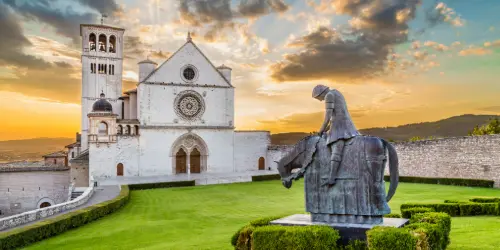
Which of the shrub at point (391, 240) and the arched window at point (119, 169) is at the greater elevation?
the shrub at point (391, 240)

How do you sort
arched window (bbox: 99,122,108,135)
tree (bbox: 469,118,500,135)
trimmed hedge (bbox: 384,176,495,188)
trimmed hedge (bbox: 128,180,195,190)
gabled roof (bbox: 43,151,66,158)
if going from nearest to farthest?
trimmed hedge (bbox: 384,176,495,188), trimmed hedge (bbox: 128,180,195,190), arched window (bbox: 99,122,108,135), tree (bbox: 469,118,500,135), gabled roof (bbox: 43,151,66,158)

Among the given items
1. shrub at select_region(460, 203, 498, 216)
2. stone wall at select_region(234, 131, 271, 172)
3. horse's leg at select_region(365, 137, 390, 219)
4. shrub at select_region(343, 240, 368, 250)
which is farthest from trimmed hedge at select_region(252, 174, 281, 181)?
shrub at select_region(343, 240, 368, 250)

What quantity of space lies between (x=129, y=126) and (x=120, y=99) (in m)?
9.31

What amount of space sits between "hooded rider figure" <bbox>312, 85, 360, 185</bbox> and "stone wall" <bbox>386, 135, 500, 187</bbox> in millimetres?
24608

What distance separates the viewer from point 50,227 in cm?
1576

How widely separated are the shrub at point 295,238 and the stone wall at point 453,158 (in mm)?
25709

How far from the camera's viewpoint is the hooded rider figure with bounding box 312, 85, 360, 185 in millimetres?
9078

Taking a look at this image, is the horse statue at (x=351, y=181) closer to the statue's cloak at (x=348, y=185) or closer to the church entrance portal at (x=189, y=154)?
the statue's cloak at (x=348, y=185)

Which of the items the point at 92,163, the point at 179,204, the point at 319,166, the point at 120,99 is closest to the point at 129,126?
the point at 92,163

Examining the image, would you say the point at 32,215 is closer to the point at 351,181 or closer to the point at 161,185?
the point at 351,181

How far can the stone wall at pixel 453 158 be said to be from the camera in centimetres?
2975

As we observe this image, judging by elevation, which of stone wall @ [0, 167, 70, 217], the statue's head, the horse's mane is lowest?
stone wall @ [0, 167, 70, 217]

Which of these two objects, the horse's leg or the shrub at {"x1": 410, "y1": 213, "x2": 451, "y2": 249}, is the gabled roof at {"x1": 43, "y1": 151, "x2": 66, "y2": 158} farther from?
the horse's leg

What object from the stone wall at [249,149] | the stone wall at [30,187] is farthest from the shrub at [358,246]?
the stone wall at [249,149]
